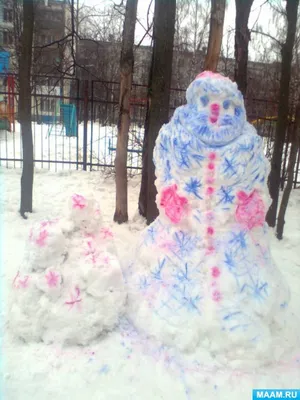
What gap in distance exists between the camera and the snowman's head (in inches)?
116

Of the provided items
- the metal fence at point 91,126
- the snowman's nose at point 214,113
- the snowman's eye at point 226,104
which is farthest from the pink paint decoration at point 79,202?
the metal fence at point 91,126

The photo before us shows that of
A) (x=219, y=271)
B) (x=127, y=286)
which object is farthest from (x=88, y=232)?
(x=219, y=271)

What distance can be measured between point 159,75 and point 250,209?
2720 mm

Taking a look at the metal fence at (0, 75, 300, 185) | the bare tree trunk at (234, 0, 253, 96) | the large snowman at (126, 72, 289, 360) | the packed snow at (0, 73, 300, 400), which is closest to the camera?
the packed snow at (0, 73, 300, 400)

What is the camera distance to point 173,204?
308 centimetres

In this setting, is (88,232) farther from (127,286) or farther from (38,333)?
(38,333)

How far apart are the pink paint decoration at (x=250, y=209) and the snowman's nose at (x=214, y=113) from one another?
599 mm

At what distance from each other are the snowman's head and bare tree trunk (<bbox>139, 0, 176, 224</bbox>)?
6.96 ft

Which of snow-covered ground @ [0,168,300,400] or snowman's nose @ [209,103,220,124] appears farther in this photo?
snowman's nose @ [209,103,220,124]

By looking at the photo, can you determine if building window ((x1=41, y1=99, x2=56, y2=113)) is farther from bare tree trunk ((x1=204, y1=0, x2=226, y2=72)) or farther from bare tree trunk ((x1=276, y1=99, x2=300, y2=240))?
bare tree trunk ((x1=276, y1=99, x2=300, y2=240))

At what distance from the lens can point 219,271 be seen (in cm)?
292

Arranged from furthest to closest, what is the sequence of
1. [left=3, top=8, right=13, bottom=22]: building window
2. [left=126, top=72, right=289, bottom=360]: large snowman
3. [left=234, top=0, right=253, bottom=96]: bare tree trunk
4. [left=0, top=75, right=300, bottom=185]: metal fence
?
[left=3, top=8, right=13, bottom=22]: building window
[left=0, top=75, right=300, bottom=185]: metal fence
[left=234, top=0, right=253, bottom=96]: bare tree trunk
[left=126, top=72, right=289, bottom=360]: large snowman

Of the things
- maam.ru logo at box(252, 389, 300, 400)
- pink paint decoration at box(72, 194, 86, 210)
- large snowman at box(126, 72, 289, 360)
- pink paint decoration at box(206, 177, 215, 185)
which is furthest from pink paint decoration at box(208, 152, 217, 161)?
maam.ru logo at box(252, 389, 300, 400)

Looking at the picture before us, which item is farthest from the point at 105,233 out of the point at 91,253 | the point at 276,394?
the point at 276,394
